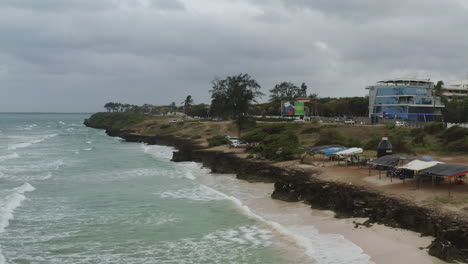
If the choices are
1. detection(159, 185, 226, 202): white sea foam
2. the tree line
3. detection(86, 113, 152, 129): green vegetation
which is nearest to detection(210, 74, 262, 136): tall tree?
the tree line

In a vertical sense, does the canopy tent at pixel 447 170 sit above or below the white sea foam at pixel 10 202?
above

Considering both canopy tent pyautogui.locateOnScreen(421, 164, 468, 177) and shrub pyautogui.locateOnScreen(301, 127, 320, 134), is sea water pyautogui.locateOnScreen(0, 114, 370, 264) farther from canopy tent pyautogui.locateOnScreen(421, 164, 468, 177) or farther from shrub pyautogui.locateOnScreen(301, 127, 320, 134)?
shrub pyautogui.locateOnScreen(301, 127, 320, 134)

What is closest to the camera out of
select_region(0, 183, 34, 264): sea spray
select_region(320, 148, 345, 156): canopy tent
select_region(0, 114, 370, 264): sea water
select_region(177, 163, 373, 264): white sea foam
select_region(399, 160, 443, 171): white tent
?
select_region(177, 163, 373, 264): white sea foam

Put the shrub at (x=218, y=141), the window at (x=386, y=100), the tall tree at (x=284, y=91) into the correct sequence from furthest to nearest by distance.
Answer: the tall tree at (x=284, y=91) → the window at (x=386, y=100) → the shrub at (x=218, y=141)

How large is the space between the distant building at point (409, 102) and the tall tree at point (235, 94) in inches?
884

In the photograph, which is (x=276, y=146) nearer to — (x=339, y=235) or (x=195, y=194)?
(x=195, y=194)

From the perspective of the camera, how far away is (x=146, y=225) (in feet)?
79.6

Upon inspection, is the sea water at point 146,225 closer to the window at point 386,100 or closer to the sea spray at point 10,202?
the sea spray at point 10,202

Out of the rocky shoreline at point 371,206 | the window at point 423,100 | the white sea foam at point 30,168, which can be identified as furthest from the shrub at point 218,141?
the window at point 423,100

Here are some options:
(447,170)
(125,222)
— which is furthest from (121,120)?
(447,170)

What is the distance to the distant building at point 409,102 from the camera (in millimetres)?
79125

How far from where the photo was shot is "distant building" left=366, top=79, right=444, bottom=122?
79.1 m

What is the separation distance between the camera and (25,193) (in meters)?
33.7

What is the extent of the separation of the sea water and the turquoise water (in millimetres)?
46
